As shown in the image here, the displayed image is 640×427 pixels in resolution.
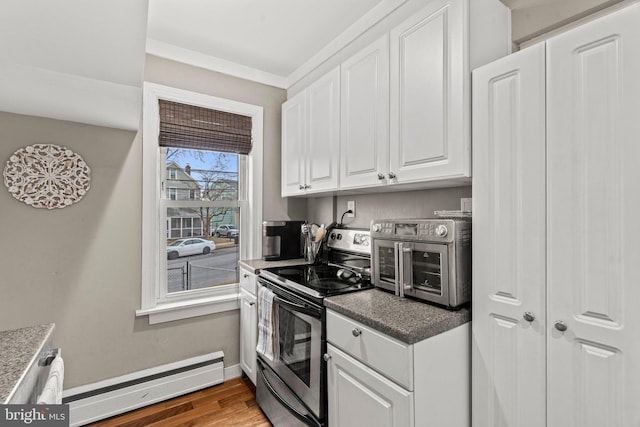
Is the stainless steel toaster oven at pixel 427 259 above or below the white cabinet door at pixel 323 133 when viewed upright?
below

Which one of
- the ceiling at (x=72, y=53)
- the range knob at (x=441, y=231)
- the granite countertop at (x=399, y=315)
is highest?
the ceiling at (x=72, y=53)

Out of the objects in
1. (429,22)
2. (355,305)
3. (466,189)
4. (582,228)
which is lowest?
(355,305)

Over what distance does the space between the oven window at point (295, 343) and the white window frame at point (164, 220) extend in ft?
2.77

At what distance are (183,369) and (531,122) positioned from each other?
8.56 ft

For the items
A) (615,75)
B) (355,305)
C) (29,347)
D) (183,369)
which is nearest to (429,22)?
(615,75)

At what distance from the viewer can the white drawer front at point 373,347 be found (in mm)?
1078

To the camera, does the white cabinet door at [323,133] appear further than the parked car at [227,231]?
No

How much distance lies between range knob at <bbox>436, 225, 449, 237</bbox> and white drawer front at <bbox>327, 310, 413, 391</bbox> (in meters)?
0.48

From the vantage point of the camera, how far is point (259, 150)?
105 inches

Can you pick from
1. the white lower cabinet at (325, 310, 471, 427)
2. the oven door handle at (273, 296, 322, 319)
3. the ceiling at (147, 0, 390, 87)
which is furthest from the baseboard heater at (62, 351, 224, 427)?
the ceiling at (147, 0, 390, 87)

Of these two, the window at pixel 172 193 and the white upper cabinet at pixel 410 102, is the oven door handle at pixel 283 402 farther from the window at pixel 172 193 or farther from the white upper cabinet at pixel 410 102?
the window at pixel 172 193

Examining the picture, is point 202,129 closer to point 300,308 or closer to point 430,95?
point 300,308

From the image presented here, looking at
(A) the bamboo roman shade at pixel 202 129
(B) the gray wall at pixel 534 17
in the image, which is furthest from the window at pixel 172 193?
(B) the gray wall at pixel 534 17

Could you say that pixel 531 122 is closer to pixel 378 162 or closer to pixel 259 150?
pixel 378 162
